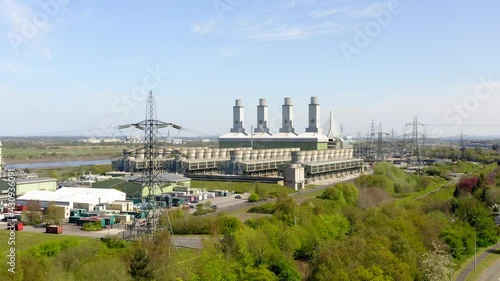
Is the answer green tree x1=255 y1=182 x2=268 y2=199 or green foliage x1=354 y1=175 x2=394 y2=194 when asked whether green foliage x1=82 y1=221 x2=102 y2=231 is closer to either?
green tree x1=255 y1=182 x2=268 y2=199

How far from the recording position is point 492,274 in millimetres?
14969

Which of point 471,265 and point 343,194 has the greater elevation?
point 343,194

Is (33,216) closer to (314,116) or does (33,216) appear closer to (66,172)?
(66,172)

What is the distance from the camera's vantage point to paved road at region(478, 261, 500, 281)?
572 inches

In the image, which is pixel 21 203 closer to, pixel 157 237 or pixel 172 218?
pixel 172 218

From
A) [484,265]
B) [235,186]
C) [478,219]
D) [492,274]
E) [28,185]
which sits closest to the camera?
[492,274]

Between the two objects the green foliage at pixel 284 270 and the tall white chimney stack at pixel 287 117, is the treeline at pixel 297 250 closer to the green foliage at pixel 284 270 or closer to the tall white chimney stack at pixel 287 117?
the green foliage at pixel 284 270

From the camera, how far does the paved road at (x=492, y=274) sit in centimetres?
1454

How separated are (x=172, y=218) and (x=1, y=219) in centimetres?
762

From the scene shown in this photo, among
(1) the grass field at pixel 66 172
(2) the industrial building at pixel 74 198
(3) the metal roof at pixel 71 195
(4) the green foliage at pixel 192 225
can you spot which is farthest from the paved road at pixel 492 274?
(1) the grass field at pixel 66 172

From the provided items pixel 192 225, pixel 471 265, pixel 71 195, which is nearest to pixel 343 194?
pixel 471 265

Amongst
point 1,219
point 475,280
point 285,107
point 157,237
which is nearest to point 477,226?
point 475,280

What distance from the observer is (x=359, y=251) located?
39.2 feet

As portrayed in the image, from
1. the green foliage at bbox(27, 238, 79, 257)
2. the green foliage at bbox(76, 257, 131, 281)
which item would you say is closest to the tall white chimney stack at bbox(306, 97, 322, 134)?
the green foliage at bbox(27, 238, 79, 257)
